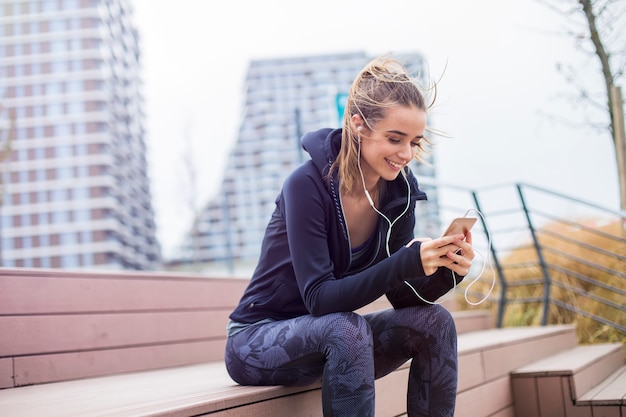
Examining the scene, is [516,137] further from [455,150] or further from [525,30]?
[525,30]

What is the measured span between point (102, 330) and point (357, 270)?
128 cm

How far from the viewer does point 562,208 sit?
543 centimetres

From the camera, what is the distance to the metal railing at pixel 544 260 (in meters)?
3.78

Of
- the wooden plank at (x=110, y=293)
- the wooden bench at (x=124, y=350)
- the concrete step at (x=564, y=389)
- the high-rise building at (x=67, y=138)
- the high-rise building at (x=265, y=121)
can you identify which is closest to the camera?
the wooden bench at (x=124, y=350)

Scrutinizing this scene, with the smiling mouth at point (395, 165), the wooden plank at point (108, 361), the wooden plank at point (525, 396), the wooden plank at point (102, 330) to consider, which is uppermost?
the smiling mouth at point (395, 165)

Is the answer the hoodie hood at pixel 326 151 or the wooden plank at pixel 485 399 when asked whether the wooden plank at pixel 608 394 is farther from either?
the hoodie hood at pixel 326 151

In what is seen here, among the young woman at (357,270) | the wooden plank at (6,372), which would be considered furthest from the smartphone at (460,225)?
the wooden plank at (6,372)

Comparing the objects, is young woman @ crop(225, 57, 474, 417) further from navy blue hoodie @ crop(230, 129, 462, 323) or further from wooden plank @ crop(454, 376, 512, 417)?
wooden plank @ crop(454, 376, 512, 417)

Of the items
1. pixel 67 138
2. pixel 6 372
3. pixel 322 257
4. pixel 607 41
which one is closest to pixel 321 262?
pixel 322 257

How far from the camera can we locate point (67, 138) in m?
59.3

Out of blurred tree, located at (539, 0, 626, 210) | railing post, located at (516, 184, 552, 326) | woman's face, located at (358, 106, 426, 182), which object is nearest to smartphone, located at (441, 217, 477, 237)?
woman's face, located at (358, 106, 426, 182)

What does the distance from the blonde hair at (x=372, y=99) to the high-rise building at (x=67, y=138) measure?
57.8m

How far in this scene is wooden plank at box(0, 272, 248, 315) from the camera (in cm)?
224

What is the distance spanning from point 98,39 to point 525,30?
201 feet
